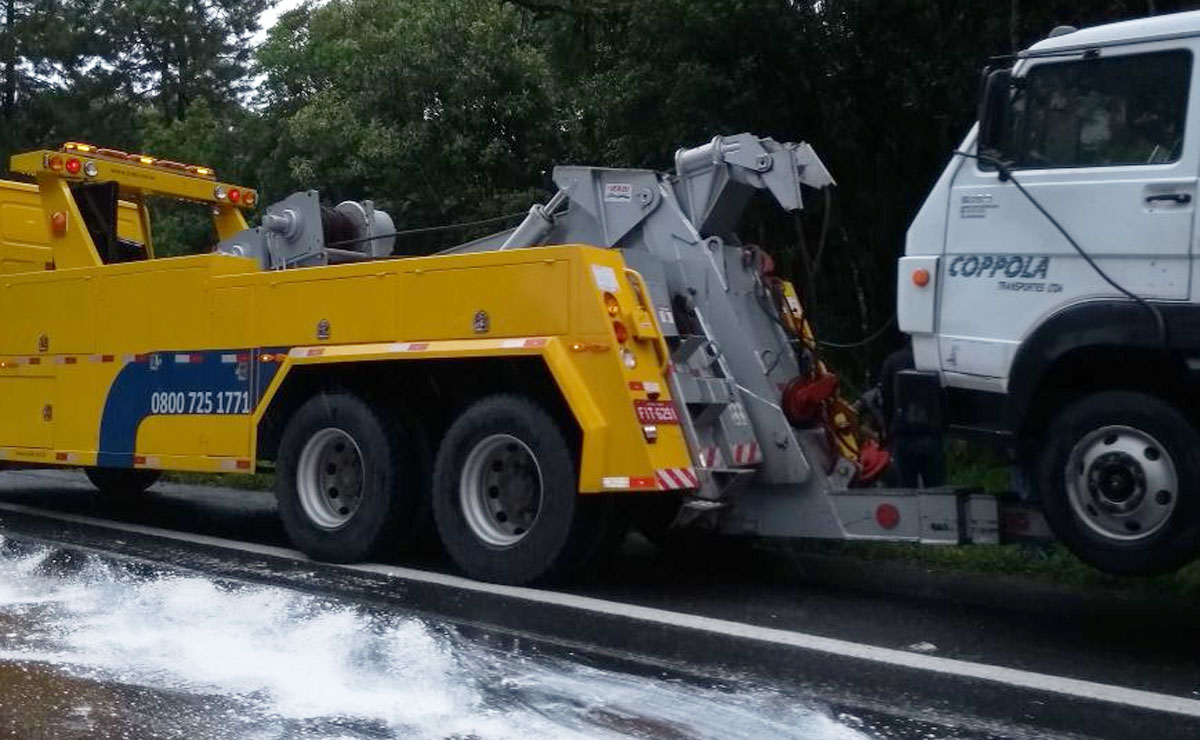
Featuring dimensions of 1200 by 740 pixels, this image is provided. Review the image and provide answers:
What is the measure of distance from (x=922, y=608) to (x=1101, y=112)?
2736 mm

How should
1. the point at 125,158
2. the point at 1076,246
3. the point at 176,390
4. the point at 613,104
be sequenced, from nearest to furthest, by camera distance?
the point at 1076,246 → the point at 176,390 → the point at 125,158 → the point at 613,104

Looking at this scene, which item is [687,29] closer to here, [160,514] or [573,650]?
[160,514]

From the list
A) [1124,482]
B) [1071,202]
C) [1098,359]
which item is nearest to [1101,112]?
[1071,202]

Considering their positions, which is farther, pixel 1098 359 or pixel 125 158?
pixel 125 158

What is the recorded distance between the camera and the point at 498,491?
831cm

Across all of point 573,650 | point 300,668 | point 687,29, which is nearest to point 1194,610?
point 573,650

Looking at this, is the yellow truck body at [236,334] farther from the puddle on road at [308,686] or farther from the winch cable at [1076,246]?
the winch cable at [1076,246]

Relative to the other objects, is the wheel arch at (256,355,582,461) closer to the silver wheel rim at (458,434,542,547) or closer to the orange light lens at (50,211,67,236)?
the silver wheel rim at (458,434,542,547)

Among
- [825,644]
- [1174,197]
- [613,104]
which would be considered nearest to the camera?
[1174,197]

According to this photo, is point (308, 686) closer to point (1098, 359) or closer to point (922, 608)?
point (922, 608)

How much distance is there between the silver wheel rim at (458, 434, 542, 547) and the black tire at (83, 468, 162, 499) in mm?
4980

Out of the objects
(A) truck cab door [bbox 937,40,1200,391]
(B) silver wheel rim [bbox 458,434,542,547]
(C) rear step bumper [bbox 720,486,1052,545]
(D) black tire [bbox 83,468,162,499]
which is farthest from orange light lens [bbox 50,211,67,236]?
(A) truck cab door [bbox 937,40,1200,391]

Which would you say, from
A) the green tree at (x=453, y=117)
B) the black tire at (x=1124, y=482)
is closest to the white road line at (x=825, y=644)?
the black tire at (x=1124, y=482)

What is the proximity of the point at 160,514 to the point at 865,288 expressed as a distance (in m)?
6.80
